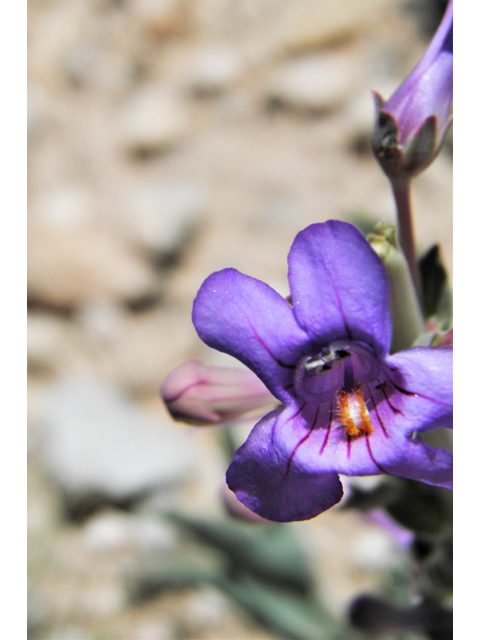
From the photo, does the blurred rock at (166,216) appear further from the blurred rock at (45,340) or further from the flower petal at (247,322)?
the flower petal at (247,322)

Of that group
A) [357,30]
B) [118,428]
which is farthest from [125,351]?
[357,30]

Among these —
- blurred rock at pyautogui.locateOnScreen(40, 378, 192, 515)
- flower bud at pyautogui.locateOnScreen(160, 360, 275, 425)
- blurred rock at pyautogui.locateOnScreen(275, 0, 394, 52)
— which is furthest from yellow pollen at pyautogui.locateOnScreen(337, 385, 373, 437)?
blurred rock at pyautogui.locateOnScreen(275, 0, 394, 52)

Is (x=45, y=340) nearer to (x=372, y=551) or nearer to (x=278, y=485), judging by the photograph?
(x=372, y=551)

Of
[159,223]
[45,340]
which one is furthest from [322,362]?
[45,340]

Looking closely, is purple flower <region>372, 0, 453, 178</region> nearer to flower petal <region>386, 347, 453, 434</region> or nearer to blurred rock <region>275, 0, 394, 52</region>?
flower petal <region>386, 347, 453, 434</region>

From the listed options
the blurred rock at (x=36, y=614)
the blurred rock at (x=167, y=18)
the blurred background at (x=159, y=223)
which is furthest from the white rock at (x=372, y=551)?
the blurred rock at (x=167, y=18)

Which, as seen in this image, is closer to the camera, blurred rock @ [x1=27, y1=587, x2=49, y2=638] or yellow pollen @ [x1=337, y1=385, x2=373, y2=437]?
yellow pollen @ [x1=337, y1=385, x2=373, y2=437]
